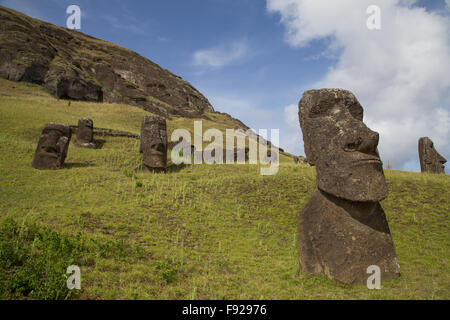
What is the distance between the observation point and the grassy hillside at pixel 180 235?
4.77 metres

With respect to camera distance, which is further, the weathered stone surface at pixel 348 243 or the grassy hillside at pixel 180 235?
the weathered stone surface at pixel 348 243

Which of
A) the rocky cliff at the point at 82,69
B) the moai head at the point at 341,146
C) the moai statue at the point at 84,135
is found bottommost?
the moai head at the point at 341,146

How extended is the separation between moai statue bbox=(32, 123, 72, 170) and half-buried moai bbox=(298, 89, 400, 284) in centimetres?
1387

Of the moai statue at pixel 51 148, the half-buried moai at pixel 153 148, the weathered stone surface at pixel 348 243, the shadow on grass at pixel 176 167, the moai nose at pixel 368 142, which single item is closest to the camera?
the weathered stone surface at pixel 348 243

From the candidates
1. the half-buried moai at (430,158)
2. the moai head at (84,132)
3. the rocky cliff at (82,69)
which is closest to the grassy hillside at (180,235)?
the half-buried moai at (430,158)

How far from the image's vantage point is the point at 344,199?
5.37 metres

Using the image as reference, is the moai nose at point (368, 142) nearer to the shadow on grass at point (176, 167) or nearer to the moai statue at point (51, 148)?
the shadow on grass at point (176, 167)

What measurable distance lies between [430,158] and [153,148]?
16.4 m

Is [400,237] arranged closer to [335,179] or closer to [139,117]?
[335,179]

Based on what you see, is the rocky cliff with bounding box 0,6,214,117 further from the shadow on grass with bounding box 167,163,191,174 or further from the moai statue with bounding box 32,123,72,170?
the shadow on grass with bounding box 167,163,191,174

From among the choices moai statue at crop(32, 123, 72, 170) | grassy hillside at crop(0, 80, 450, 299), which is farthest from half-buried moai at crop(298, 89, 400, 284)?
moai statue at crop(32, 123, 72, 170)

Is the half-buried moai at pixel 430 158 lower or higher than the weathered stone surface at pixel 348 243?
higher

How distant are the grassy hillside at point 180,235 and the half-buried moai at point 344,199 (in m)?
0.43

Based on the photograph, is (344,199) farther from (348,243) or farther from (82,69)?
(82,69)
